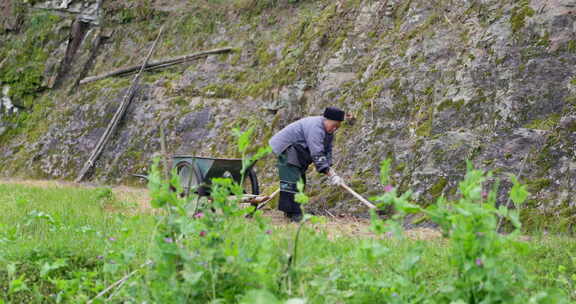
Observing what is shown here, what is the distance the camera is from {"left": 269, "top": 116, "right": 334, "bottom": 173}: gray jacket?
7.64 m

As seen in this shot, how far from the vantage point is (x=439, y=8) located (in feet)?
32.9

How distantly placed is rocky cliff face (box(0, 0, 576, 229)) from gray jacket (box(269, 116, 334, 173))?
1132mm

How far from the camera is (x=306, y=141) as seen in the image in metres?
7.96

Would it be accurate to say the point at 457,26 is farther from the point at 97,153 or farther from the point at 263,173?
the point at 97,153

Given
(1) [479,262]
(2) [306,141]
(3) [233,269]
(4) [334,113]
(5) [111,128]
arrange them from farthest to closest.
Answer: (5) [111,128] < (2) [306,141] < (4) [334,113] < (3) [233,269] < (1) [479,262]

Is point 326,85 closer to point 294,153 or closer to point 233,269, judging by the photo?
point 294,153

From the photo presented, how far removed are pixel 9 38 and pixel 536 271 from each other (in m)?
18.7

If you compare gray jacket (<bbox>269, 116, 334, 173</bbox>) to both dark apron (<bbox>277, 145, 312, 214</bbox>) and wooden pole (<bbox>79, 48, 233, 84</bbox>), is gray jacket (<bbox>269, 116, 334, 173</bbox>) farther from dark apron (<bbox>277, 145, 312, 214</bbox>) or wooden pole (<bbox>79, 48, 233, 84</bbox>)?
wooden pole (<bbox>79, 48, 233, 84</bbox>)

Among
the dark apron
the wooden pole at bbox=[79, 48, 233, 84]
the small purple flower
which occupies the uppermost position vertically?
the wooden pole at bbox=[79, 48, 233, 84]

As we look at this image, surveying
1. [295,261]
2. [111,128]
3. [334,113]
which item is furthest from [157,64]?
[295,261]

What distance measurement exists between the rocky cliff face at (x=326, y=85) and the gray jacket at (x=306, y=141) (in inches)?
44.6

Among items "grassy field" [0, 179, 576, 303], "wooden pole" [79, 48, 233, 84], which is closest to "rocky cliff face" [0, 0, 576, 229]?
"wooden pole" [79, 48, 233, 84]

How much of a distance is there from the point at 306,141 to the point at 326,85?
316 cm

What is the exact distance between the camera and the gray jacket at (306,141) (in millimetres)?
7645
